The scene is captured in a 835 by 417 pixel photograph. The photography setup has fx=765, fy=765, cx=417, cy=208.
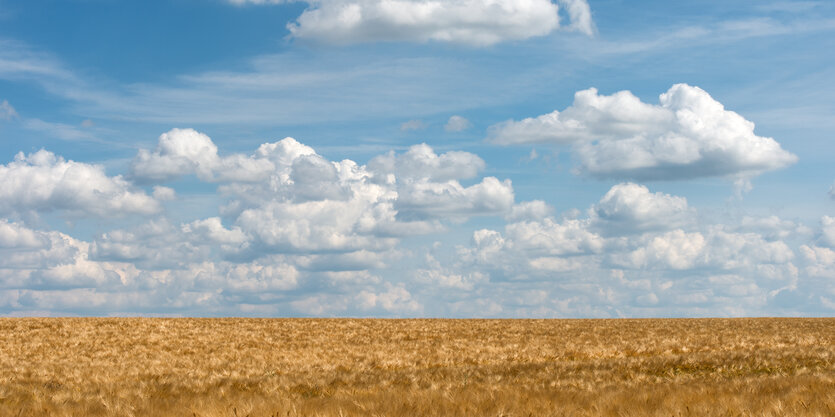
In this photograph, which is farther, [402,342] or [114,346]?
[402,342]

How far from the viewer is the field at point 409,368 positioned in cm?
1282

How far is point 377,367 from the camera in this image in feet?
95.7

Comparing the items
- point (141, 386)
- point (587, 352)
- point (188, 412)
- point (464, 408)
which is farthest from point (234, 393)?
point (587, 352)

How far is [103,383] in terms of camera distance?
2372 cm

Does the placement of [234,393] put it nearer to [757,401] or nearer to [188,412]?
[188,412]

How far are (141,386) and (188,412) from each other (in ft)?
Result: 28.6

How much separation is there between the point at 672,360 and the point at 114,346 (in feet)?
90.4

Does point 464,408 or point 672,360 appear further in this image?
point 672,360

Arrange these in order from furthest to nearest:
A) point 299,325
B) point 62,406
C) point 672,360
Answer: point 299,325 → point 672,360 → point 62,406

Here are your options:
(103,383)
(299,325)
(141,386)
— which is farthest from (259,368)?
(299,325)

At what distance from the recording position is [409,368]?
2752cm

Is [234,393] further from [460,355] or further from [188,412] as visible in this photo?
[460,355]

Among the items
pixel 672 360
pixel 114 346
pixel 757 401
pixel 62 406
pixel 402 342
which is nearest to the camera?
pixel 757 401

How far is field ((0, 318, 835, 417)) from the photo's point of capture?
1282cm
